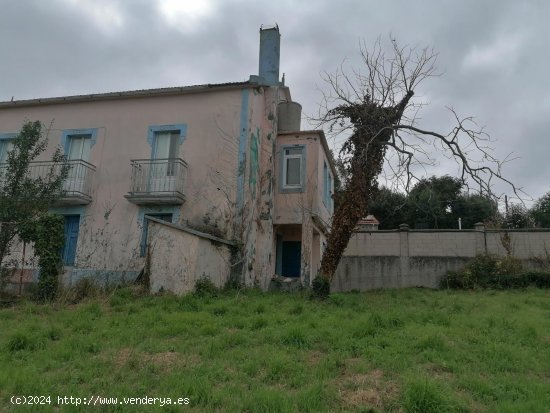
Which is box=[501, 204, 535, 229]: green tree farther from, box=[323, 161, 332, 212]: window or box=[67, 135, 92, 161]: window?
box=[67, 135, 92, 161]: window

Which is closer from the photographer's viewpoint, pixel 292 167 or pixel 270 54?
pixel 292 167

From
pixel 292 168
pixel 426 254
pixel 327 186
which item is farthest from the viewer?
pixel 426 254

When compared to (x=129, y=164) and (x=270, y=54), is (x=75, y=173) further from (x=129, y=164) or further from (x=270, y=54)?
(x=270, y=54)

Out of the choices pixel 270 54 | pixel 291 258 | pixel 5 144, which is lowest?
pixel 291 258

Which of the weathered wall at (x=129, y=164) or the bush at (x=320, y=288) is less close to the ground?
the weathered wall at (x=129, y=164)

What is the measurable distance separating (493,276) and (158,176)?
43.0ft

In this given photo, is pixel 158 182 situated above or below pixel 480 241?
above

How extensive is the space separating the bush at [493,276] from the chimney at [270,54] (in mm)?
10360

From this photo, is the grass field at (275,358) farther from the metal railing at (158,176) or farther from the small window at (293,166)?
the small window at (293,166)

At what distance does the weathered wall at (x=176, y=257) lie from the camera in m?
11.7

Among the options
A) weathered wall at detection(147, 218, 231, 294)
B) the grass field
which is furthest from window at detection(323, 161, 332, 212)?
the grass field

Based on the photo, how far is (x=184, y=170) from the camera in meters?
14.7

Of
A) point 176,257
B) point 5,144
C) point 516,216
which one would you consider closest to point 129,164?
point 176,257

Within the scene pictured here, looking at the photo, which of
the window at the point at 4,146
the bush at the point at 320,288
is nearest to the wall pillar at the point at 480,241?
the bush at the point at 320,288
